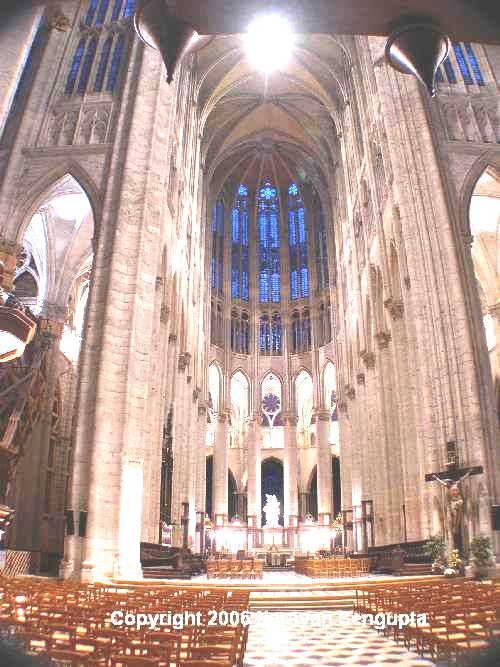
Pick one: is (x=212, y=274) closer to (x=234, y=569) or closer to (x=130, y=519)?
(x=234, y=569)

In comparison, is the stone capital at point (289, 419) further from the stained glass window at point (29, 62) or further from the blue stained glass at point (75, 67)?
the stained glass window at point (29, 62)

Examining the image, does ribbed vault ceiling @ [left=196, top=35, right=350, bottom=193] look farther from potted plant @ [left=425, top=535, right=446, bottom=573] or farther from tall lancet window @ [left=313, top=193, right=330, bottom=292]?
potted plant @ [left=425, top=535, right=446, bottom=573]

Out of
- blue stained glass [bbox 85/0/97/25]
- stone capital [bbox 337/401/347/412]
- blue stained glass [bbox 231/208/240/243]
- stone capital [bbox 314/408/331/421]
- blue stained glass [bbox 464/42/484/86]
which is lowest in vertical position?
stone capital [bbox 337/401/347/412]

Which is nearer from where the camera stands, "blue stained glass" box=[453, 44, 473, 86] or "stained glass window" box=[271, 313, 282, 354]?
"blue stained glass" box=[453, 44, 473, 86]

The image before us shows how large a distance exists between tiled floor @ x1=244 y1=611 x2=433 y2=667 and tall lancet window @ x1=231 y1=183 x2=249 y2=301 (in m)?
35.5

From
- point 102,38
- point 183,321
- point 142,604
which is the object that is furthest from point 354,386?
point 142,604

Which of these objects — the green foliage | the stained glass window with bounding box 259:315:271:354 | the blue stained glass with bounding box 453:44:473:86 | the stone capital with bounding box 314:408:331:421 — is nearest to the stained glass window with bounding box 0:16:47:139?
the blue stained glass with bounding box 453:44:473:86

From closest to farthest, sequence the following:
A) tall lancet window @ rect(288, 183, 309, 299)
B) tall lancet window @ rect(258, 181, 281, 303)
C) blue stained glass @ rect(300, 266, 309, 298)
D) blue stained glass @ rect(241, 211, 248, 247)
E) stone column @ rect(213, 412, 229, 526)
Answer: stone column @ rect(213, 412, 229, 526)
blue stained glass @ rect(300, 266, 309, 298)
tall lancet window @ rect(288, 183, 309, 299)
tall lancet window @ rect(258, 181, 281, 303)
blue stained glass @ rect(241, 211, 248, 247)

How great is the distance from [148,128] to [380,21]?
18.8 metres

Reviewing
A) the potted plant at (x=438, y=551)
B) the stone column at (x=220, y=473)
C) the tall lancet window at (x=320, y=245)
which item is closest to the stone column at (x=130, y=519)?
the potted plant at (x=438, y=551)

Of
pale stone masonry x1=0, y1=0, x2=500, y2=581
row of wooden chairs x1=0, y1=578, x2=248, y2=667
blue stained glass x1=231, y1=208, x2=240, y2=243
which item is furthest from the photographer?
blue stained glass x1=231, y1=208, x2=240, y2=243

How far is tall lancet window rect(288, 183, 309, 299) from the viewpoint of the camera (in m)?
44.1

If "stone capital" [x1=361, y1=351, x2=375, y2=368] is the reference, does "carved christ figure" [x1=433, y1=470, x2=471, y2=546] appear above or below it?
below

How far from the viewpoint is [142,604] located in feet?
20.2
